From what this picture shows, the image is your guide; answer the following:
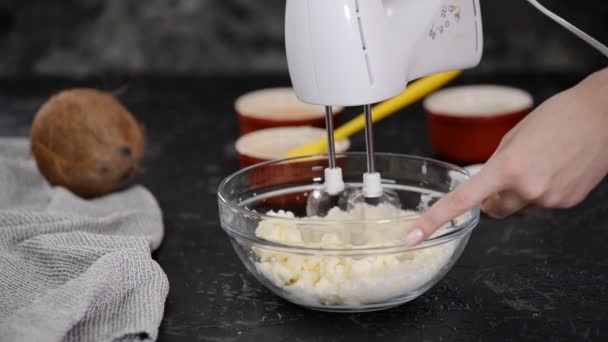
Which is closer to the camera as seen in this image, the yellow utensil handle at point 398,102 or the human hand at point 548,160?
the human hand at point 548,160

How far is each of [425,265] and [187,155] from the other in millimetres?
721

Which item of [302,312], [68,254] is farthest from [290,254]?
[68,254]

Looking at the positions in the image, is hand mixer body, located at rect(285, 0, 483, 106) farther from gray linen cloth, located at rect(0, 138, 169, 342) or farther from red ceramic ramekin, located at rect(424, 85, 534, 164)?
red ceramic ramekin, located at rect(424, 85, 534, 164)

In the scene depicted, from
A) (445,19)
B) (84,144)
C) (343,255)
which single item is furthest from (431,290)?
(84,144)

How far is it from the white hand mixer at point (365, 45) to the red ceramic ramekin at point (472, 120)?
1.41 feet

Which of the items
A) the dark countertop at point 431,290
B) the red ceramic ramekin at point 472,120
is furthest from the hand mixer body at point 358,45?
the red ceramic ramekin at point 472,120

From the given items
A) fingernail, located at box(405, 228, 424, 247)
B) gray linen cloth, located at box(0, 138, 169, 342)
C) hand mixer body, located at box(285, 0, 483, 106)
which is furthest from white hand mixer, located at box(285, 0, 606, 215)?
gray linen cloth, located at box(0, 138, 169, 342)

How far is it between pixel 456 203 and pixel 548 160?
0.09 metres

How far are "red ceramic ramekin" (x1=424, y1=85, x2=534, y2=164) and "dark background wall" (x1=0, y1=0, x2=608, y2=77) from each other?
0.44 m

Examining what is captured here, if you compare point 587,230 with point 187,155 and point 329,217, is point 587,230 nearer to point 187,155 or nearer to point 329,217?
point 329,217

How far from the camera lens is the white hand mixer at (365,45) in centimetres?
79

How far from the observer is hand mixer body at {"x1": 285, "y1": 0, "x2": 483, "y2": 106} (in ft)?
2.57

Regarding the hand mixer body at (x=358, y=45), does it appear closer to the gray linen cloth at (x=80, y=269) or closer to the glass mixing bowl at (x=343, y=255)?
the glass mixing bowl at (x=343, y=255)

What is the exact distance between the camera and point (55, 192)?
4.04 ft
